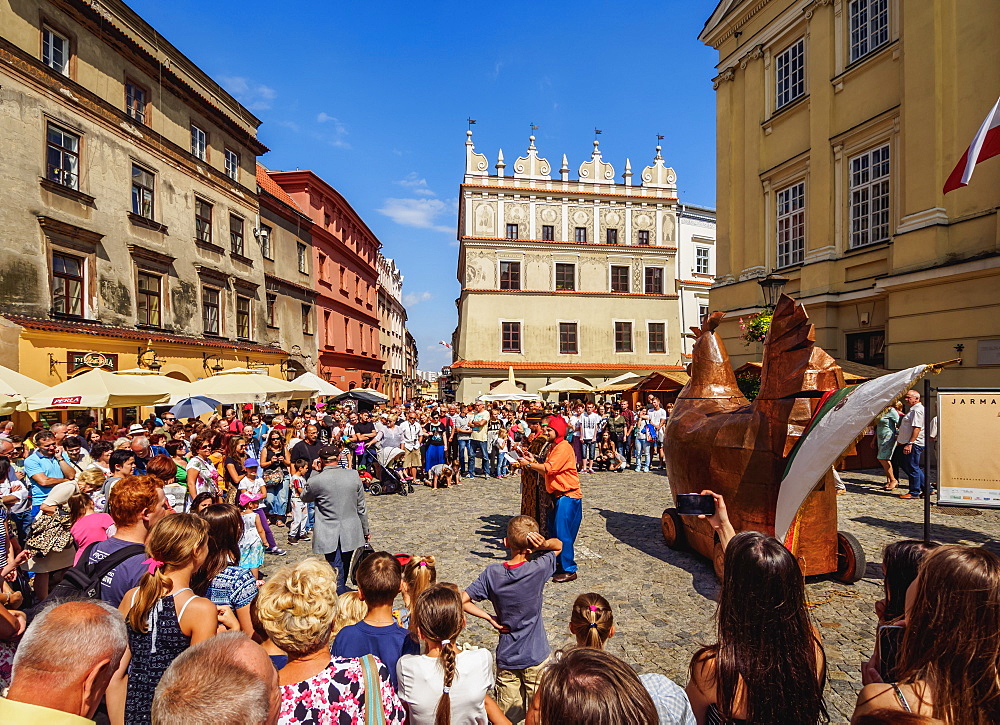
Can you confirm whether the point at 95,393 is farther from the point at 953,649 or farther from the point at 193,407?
the point at 953,649

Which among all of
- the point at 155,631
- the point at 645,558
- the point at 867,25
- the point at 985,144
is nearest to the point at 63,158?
the point at 155,631

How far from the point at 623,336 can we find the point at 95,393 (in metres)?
27.7

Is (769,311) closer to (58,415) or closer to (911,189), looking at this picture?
(911,189)

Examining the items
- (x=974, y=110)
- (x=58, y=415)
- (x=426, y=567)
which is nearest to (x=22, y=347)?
(x=58, y=415)

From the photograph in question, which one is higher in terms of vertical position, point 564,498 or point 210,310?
point 210,310

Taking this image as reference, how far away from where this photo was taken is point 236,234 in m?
22.2

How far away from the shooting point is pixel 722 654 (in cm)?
190

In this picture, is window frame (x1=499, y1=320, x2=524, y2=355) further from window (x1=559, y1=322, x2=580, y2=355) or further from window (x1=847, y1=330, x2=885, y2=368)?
window (x1=847, y1=330, x2=885, y2=368)

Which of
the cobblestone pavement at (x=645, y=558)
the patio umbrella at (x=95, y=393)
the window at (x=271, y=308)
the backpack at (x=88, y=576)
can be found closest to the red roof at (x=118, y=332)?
the window at (x=271, y=308)

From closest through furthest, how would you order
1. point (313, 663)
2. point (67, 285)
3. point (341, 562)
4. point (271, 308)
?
1. point (313, 663)
2. point (341, 562)
3. point (67, 285)
4. point (271, 308)

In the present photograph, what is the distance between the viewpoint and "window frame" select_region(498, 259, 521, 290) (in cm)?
3148

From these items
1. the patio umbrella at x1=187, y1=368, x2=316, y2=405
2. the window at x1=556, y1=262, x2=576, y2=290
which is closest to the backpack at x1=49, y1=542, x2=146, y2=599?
the patio umbrella at x1=187, y1=368, x2=316, y2=405

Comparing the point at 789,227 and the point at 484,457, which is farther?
the point at 789,227

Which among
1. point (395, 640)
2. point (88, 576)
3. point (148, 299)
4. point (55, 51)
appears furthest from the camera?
point (148, 299)
